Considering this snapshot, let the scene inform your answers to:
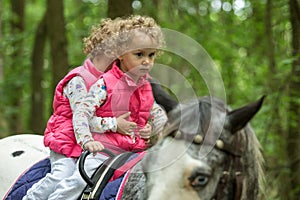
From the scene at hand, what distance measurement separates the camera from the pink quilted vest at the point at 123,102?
3.60m

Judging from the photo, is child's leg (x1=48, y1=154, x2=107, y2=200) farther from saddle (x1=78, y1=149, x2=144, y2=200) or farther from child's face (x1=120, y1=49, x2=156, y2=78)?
child's face (x1=120, y1=49, x2=156, y2=78)

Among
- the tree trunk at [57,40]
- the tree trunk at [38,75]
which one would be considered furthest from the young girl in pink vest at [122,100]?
the tree trunk at [38,75]

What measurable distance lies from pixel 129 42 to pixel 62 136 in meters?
0.74

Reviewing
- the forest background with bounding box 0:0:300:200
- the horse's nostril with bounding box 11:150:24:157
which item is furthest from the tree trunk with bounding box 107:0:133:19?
the horse's nostril with bounding box 11:150:24:157

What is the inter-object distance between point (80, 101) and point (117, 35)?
491 millimetres

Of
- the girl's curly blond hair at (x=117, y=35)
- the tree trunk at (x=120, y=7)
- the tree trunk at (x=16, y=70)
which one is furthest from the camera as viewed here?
the tree trunk at (x=16, y=70)

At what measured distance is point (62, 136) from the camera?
3.83 meters

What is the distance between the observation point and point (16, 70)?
12031 mm

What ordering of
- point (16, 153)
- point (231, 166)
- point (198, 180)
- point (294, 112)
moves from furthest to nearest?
point (294, 112) < point (16, 153) < point (231, 166) < point (198, 180)

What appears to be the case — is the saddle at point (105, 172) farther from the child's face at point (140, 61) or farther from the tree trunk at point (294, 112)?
the tree trunk at point (294, 112)

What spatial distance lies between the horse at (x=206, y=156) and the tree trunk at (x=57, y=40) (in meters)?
5.91

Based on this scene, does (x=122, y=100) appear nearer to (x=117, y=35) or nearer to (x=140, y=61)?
(x=140, y=61)

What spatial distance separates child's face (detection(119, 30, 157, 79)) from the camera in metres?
3.55

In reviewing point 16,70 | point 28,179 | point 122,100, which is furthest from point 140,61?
point 16,70
